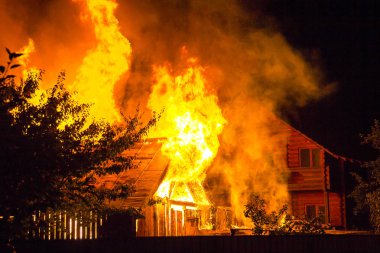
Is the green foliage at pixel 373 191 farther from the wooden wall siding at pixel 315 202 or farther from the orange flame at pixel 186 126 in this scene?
the wooden wall siding at pixel 315 202

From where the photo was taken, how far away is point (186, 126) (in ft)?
72.4

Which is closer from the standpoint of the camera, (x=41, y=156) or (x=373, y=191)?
(x=41, y=156)

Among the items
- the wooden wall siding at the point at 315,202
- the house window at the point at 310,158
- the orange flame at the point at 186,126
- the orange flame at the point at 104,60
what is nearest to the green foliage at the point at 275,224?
the orange flame at the point at 186,126

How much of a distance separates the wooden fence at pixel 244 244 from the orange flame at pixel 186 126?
745cm

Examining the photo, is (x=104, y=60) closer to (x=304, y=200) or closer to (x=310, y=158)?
(x=310, y=158)

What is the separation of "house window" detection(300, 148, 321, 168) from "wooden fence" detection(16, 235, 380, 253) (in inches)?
766

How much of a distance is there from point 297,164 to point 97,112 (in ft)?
45.4

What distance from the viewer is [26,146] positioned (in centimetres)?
919

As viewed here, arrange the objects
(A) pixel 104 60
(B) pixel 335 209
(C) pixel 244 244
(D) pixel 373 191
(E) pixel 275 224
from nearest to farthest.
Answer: (C) pixel 244 244, (E) pixel 275 224, (D) pixel 373 191, (A) pixel 104 60, (B) pixel 335 209

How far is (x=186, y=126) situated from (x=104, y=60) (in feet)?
16.7

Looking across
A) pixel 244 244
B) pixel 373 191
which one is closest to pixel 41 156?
pixel 244 244

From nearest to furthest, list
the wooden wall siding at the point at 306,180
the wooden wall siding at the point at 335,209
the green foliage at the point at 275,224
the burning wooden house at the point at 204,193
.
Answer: the burning wooden house at the point at 204,193
the green foliage at the point at 275,224
the wooden wall siding at the point at 306,180
the wooden wall siding at the point at 335,209

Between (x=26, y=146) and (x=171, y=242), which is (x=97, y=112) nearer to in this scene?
(x=171, y=242)

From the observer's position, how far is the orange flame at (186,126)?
2077cm
